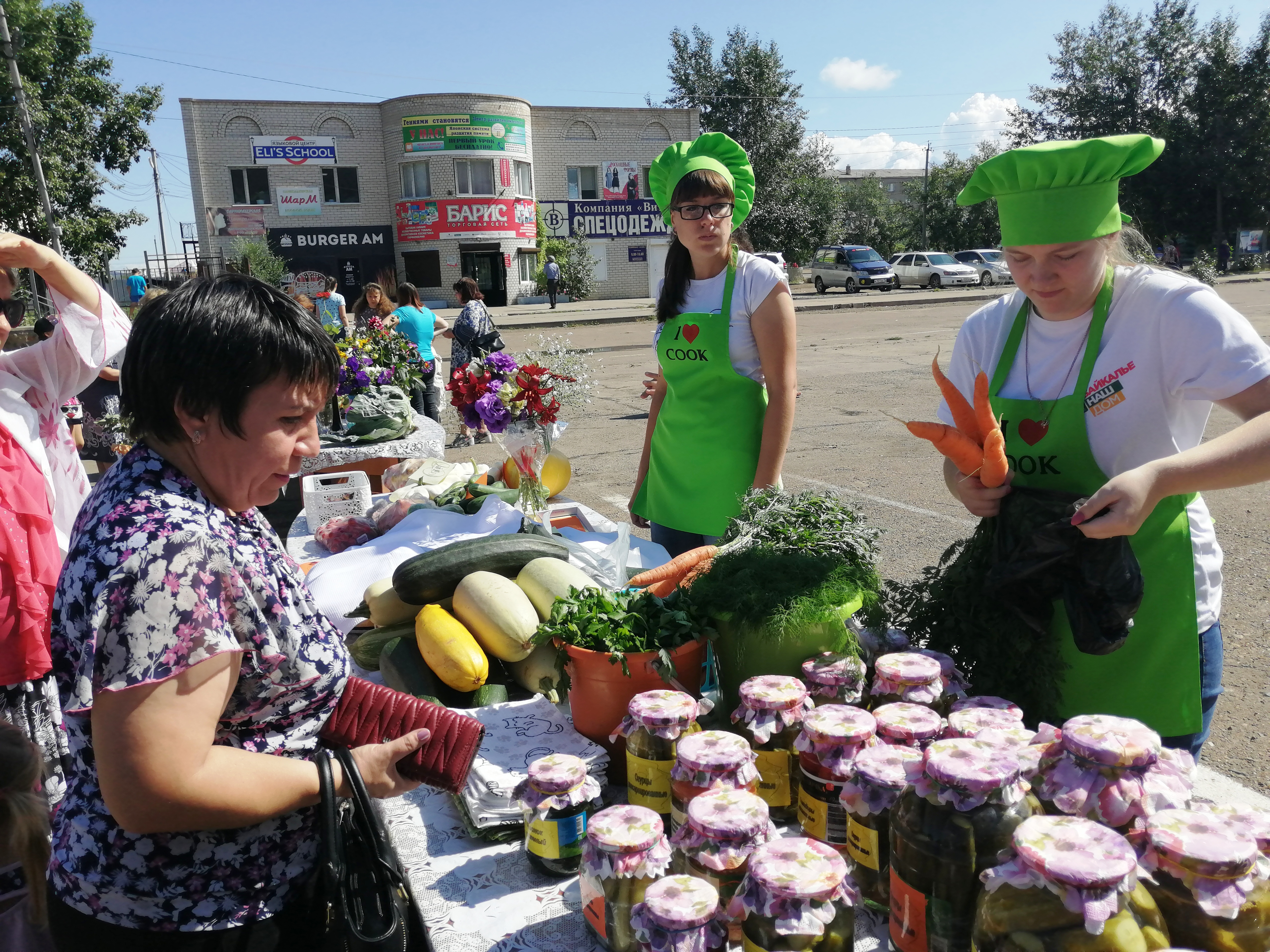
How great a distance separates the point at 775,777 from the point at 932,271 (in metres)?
35.3

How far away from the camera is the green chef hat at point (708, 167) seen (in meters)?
2.79

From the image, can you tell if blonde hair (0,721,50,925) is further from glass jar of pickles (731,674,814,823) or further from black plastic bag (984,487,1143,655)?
black plastic bag (984,487,1143,655)

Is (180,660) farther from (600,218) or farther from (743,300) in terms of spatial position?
(600,218)

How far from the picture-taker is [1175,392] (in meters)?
1.56

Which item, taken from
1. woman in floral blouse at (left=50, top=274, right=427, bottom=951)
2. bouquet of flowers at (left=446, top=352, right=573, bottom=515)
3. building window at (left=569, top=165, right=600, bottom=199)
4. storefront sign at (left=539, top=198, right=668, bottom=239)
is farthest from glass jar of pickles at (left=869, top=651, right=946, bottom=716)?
building window at (left=569, top=165, right=600, bottom=199)

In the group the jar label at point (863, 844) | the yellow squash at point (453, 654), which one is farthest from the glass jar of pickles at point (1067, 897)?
the yellow squash at point (453, 654)

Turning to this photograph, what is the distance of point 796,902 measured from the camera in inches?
38.0

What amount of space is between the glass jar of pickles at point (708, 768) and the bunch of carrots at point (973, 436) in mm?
622

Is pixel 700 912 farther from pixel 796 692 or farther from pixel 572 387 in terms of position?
pixel 572 387

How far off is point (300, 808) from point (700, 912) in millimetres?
673

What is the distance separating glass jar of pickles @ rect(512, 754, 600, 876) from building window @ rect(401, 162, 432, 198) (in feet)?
118

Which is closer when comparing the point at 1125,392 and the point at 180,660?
the point at 180,660

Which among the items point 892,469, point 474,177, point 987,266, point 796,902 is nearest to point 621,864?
point 796,902

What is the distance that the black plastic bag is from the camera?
1.39 m
